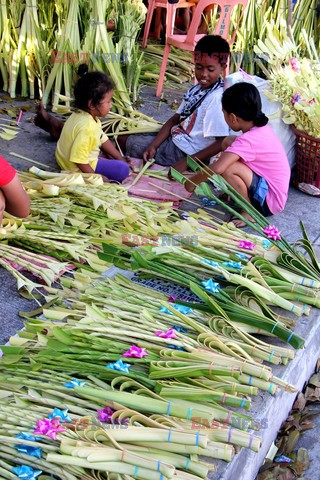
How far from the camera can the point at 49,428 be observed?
1.74 metres

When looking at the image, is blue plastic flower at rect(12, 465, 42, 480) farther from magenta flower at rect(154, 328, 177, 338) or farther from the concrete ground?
magenta flower at rect(154, 328, 177, 338)

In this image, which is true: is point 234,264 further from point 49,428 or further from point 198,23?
point 198,23

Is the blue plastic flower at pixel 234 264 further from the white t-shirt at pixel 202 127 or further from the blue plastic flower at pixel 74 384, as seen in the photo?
the white t-shirt at pixel 202 127

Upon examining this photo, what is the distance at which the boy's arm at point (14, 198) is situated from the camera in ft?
8.13

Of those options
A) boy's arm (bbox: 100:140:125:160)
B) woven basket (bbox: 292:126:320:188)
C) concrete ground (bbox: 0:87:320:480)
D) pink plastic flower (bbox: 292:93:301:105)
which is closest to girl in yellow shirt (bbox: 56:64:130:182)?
boy's arm (bbox: 100:140:125:160)

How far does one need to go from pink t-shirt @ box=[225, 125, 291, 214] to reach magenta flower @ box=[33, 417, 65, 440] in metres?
2.09

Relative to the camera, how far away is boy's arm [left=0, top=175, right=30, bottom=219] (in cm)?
248

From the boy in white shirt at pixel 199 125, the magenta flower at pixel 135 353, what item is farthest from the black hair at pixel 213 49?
the magenta flower at pixel 135 353

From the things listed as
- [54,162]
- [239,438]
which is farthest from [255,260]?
[54,162]

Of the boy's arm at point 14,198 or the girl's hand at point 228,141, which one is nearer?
the boy's arm at point 14,198

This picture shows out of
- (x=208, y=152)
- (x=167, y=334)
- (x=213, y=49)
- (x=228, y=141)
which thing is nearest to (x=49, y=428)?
(x=167, y=334)

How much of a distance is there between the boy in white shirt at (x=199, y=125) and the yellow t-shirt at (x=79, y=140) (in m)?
0.57

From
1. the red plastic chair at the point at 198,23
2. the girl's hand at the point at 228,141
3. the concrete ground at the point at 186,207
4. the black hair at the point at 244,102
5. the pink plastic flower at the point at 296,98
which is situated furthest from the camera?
the red plastic chair at the point at 198,23

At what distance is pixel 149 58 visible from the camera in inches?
250
